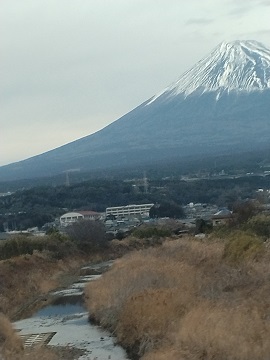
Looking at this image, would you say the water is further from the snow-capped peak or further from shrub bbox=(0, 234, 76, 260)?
the snow-capped peak

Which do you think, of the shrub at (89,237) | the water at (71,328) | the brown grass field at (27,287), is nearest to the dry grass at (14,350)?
the brown grass field at (27,287)

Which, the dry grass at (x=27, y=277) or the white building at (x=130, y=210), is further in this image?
the white building at (x=130, y=210)

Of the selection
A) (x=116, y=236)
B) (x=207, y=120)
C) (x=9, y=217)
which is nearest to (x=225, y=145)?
(x=207, y=120)

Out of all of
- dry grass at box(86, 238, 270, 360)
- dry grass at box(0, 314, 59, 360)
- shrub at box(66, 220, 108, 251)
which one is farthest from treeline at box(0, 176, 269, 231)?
dry grass at box(0, 314, 59, 360)

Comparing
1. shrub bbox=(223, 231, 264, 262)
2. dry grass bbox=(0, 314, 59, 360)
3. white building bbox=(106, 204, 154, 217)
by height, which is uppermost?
dry grass bbox=(0, 314, 59, 360)

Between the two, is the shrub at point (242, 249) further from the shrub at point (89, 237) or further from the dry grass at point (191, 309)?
the shrub at point (89, 237)
